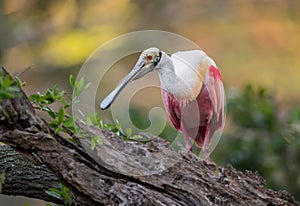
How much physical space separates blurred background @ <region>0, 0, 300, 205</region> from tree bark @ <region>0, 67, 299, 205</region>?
5.14ft

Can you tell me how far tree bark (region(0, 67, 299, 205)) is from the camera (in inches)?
82.2

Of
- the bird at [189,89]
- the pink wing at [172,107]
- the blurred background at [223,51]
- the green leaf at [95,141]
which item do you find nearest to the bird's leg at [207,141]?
the bird at [189,89]

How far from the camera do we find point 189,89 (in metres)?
2.92

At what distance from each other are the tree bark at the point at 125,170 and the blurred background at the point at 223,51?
1.57m

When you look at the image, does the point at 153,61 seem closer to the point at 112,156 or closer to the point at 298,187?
the point at 112,156

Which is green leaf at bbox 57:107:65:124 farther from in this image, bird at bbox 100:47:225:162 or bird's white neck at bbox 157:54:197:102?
bird's white neck at bbox 157:54:197:102

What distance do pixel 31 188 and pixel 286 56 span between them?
5.41m

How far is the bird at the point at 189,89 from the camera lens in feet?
8.89

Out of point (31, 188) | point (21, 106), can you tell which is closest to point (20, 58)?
point (31, 188)

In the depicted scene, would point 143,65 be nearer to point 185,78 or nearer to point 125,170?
point 185,78

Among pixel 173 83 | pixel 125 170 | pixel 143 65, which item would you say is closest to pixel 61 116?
pixel 125 170

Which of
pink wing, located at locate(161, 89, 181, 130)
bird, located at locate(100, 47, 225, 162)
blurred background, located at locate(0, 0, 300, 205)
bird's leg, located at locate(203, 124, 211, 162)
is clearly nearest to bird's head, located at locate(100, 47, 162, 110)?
bird, located at locate(100, 47, 225, 162)

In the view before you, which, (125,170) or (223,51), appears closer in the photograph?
(125,170)

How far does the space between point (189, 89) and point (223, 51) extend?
185 inches
